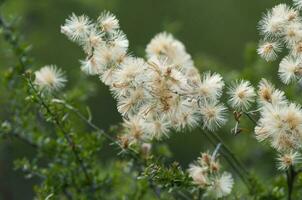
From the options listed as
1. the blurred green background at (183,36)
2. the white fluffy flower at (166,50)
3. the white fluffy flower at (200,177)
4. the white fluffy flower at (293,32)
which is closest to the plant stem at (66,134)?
the white fluffy flower at (166,50)

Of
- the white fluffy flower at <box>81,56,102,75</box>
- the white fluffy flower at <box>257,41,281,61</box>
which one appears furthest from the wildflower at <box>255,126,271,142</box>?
the white fluffy flower at <box>81,56,102,75</box>

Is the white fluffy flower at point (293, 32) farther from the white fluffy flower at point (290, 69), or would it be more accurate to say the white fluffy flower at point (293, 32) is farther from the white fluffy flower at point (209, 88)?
the white fluffy flower at point (209, 88)

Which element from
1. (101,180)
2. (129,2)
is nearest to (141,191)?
(101,180)

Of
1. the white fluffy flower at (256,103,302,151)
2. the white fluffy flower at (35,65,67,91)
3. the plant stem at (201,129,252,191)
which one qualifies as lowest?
the white fluffy flower at (256,103,302,151)

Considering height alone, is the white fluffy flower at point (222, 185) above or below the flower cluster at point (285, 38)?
below

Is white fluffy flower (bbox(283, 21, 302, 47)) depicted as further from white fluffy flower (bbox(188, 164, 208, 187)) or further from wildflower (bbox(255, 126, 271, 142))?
white fluffy flower (bbox(188, 164, 208, 187))

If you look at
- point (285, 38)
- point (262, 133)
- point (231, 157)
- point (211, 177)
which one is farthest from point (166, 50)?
point (262, 133)

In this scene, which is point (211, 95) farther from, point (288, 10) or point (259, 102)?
point (288, 10)
